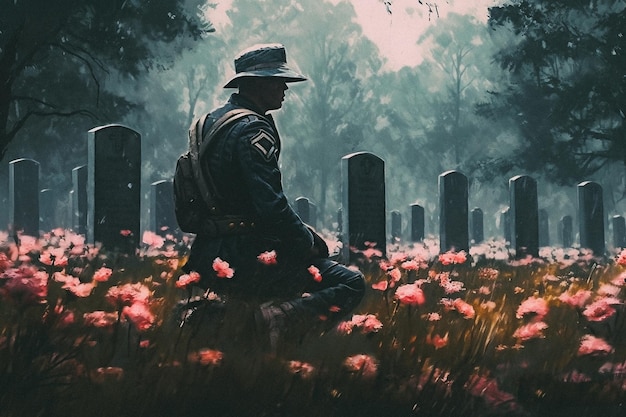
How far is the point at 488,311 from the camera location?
548 centimetres

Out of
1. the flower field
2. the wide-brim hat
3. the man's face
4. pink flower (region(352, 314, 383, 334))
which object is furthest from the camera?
the man's face

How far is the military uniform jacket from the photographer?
437cm

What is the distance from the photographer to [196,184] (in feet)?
15.3

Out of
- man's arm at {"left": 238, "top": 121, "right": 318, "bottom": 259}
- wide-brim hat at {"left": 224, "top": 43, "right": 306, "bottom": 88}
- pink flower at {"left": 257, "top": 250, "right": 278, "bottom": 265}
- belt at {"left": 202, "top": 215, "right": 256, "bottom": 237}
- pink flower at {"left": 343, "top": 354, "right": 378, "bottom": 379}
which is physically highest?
wide-brim hat at {"left": 224, "top": 43, "right": 306, "bottom": 88}

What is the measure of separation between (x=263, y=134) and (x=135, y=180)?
7.17 m

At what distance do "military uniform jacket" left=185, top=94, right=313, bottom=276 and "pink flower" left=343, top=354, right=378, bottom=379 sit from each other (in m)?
1.19

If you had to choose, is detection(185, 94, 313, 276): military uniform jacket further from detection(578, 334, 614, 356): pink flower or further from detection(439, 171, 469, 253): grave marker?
detection(439, 171, 469, 253): grave marker

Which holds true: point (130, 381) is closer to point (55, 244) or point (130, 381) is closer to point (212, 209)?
point (212, 209)

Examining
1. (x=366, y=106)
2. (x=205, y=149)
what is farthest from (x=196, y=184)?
(x=366, y=106)

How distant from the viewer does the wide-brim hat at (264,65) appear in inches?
177

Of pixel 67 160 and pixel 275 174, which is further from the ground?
pixel 67 160

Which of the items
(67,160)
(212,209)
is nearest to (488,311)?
(212,209)

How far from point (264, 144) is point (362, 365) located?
4.98ft

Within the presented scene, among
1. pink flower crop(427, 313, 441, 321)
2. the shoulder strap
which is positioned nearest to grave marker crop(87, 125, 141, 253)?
the shoulder strap
